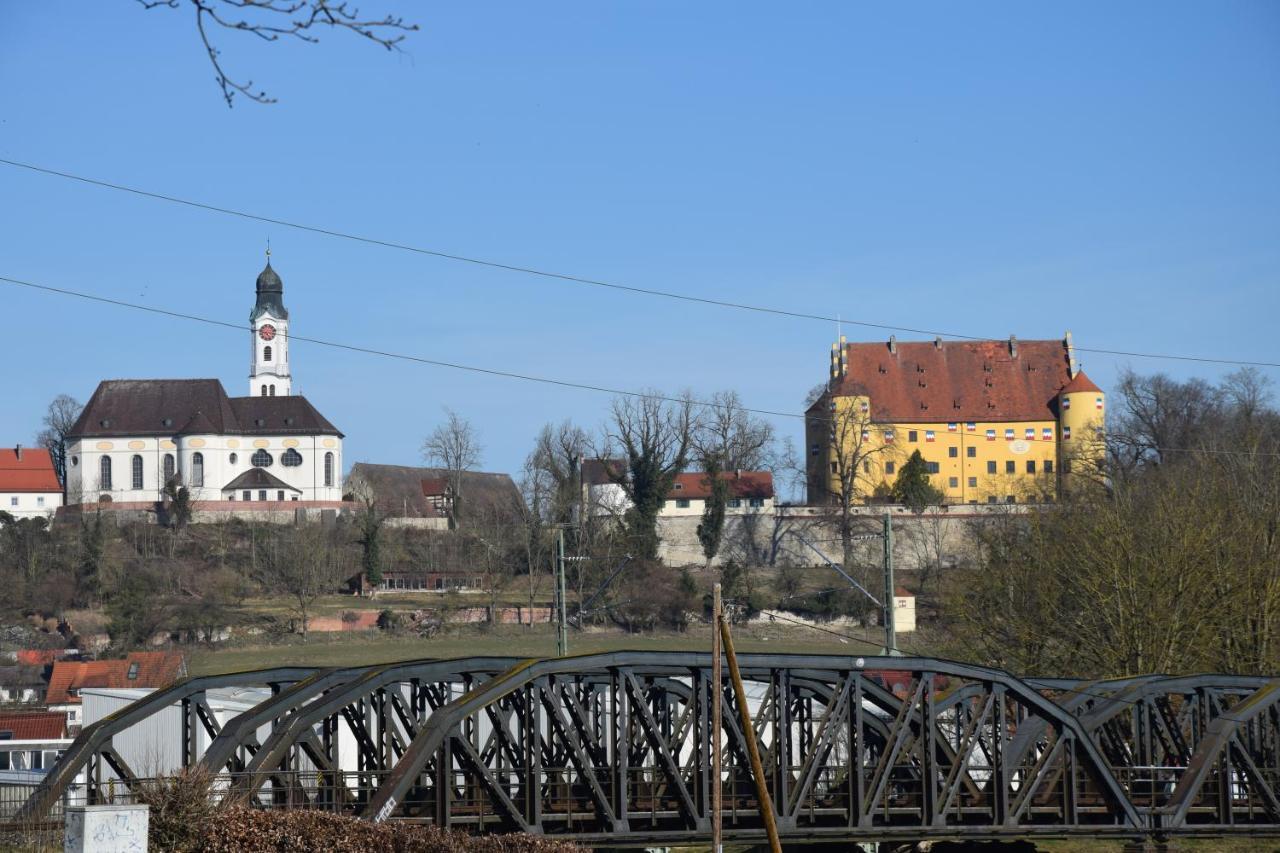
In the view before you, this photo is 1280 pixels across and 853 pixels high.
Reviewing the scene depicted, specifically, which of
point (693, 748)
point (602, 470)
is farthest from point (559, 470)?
point (693, 748)

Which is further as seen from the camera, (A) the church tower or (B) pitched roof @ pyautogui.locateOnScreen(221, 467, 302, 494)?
(A) the church tower

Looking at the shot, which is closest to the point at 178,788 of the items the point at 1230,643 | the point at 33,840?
the point at 33,840

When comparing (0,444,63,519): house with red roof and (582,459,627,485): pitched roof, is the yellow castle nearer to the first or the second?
(582,459,627,485): pitched roof

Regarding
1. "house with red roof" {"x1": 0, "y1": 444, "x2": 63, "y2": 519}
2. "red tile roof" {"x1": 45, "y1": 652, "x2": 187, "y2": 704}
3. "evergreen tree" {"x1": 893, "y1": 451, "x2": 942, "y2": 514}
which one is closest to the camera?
"red tile roof" {"x1": 45, "y1": 652, "x2": 187, "y2": 704}

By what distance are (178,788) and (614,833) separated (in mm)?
6966

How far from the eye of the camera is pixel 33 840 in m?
22.9

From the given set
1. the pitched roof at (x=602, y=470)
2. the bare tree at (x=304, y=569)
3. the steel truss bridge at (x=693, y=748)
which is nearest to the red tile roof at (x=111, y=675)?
the bare tree at (x=304, y=569)

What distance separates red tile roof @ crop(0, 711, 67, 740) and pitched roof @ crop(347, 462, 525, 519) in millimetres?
72161

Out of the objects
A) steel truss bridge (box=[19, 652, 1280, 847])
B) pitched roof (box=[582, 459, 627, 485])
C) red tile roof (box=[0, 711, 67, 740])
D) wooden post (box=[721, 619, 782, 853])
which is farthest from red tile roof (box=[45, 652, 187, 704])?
pitched roof (box=[582, 459, 627, 485])

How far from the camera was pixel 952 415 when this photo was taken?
365 feet

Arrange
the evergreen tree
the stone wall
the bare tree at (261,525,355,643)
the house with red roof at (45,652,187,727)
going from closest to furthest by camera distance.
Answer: the house with red roof at (45,652,187,727)
the bare tree at (261,525,355,643)
the stone wall
the evergreen tree

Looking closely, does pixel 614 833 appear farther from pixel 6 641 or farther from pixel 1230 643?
pixel 6 641

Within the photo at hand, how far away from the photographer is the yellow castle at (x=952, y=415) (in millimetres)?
109312

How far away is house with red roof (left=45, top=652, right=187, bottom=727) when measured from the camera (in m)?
58.5
